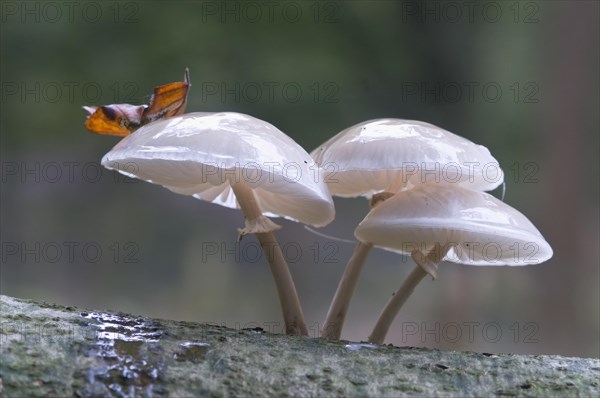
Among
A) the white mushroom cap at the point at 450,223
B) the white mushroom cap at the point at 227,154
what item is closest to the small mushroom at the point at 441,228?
the white mushroom cap at the point at 450,223

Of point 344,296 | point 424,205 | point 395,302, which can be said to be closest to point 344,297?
point 344,296

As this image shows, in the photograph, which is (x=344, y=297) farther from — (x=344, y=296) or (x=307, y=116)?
(x=307, y=116)

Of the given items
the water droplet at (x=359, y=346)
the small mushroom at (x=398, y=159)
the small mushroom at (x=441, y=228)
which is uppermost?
the small mushroom at (x=398, y=159)

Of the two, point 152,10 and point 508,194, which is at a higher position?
point 152,10

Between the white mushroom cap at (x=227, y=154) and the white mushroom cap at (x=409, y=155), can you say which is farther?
the white mushroom cap at (x=409, y=155)

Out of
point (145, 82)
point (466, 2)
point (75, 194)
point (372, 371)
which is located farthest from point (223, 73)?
point (372, 371)

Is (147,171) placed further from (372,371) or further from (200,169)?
(372,371)

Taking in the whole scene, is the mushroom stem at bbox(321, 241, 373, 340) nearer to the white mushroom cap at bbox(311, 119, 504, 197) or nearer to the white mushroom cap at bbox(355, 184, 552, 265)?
the white mushroom cap at bbox(355, 184, 552, 265)

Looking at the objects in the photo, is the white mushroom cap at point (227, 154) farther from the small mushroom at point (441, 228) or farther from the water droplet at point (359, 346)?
the water droplet at point (359, 346)
